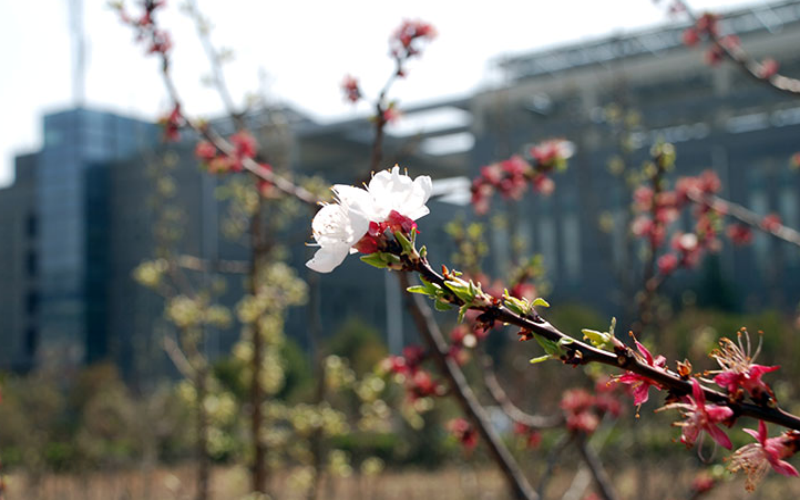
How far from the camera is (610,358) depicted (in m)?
1.08

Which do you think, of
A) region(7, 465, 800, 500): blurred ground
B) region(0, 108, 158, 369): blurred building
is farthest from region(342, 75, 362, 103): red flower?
region(0, 108, 158, 369): blurred building

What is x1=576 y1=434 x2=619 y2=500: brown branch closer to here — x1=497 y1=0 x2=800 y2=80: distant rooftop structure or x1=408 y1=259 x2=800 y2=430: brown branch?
x1=408 y1=259 x2=800 y2=430: brown branch

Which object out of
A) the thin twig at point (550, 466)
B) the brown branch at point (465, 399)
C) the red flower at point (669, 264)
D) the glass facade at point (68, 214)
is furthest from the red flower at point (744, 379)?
the glass facade at point (68, 214)

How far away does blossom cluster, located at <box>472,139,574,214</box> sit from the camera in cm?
328

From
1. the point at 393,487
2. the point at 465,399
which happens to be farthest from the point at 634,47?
the point at 465,399

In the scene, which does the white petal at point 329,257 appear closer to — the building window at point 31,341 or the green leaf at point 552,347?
the green leaf at point 552,347

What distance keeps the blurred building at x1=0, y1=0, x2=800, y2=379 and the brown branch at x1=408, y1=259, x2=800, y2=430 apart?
82.7 feet

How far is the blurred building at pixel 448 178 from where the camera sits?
101ft

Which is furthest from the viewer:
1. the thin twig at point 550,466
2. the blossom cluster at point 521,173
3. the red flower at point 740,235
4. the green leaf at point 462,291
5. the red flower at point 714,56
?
the red flower at point 740,235

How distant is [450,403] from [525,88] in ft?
71.7

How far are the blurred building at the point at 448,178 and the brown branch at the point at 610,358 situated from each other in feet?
82.7

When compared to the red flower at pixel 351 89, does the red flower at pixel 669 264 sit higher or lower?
lower

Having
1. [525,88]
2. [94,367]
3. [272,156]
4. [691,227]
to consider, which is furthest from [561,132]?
[272,156]

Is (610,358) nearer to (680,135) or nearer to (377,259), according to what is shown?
(377,259)
